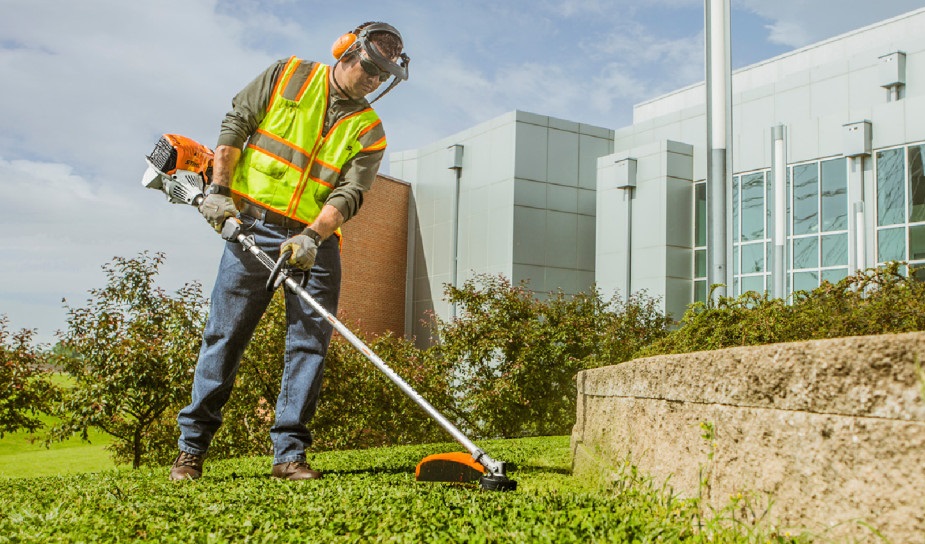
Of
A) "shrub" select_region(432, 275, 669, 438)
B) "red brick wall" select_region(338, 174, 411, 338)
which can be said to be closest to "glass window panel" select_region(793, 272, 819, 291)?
"shrub" select_region(432, 275, 669, 438)

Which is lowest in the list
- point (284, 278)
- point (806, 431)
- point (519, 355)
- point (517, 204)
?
point (806, 431)

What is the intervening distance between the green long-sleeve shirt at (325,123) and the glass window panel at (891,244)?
1881cm

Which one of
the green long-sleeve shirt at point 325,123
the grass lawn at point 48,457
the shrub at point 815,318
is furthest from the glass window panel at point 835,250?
the green long-sleeve shirt at point 325,123

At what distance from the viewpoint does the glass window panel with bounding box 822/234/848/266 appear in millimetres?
21172

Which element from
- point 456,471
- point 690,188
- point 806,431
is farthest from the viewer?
point 690,188

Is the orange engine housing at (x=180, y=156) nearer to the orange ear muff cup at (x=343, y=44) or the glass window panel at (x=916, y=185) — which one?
the orange ear muff cup at (x=343, y=44)

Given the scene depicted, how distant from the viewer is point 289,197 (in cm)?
419

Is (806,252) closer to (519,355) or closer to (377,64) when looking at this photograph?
(519,355)

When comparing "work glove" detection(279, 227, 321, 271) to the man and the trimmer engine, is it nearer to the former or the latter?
the man

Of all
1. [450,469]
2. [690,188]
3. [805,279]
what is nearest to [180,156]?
[450,469]

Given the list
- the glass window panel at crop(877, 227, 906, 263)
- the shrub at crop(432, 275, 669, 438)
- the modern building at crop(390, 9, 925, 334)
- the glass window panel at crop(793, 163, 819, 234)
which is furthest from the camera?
the glass window panel at crop(793, 163, 819, 234)

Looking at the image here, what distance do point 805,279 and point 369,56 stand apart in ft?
66.0

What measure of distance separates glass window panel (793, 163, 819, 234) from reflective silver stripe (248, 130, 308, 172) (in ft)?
66.3

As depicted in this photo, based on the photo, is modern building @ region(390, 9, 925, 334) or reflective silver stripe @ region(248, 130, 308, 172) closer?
reflective silver stripe @ region(248, 130, 308, 172)
